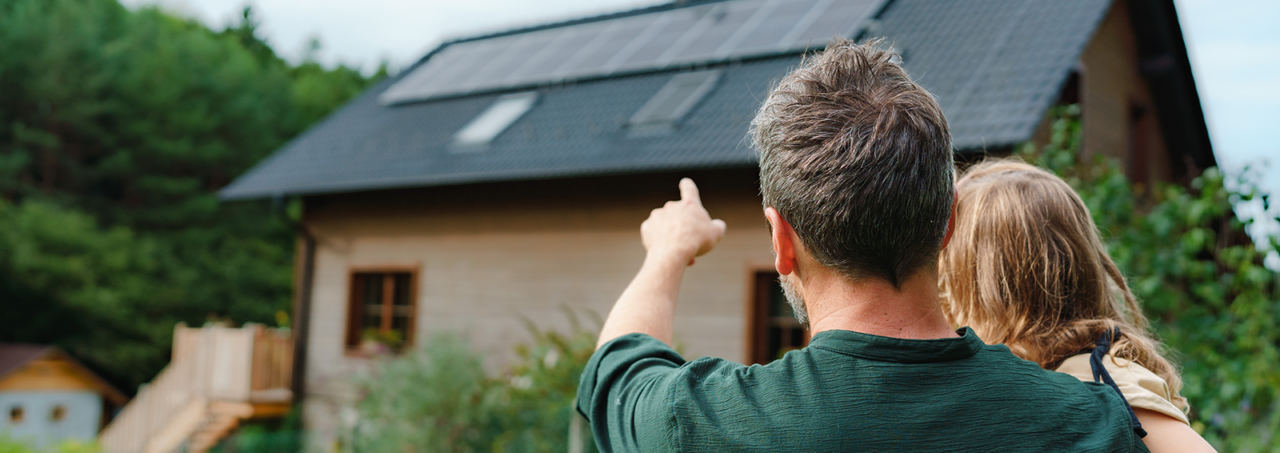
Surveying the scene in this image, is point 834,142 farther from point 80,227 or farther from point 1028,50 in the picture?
point 80,227

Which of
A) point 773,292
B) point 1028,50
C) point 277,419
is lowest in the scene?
point 277,419

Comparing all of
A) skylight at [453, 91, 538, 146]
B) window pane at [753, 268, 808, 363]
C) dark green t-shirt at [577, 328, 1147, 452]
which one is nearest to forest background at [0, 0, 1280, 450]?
window pane at [753, 268, 808, 363]

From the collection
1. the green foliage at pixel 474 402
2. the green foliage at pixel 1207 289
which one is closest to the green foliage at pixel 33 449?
the green foliage at pixel 474 402

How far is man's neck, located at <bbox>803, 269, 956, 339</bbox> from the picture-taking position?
1.10m

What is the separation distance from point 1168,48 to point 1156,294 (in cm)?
597

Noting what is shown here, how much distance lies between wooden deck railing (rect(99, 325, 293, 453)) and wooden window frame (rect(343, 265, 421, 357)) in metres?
0.96

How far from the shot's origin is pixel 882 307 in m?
1.12

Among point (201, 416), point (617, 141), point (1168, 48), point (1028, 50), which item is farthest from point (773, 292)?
point (201, 416)

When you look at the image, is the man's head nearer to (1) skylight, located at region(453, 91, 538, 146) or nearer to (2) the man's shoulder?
(2) the man's shoulder

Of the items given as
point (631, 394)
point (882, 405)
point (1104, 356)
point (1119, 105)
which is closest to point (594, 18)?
point (1119, 105)

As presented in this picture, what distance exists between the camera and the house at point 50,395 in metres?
16.5

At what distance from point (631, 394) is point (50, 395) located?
65.4ft

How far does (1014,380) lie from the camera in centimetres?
105

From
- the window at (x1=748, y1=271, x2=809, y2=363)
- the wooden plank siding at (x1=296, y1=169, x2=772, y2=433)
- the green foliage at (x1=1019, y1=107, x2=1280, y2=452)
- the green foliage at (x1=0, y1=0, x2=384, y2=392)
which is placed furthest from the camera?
the green foliage at (x1=0, y1=0, x2=384, y2=392)
